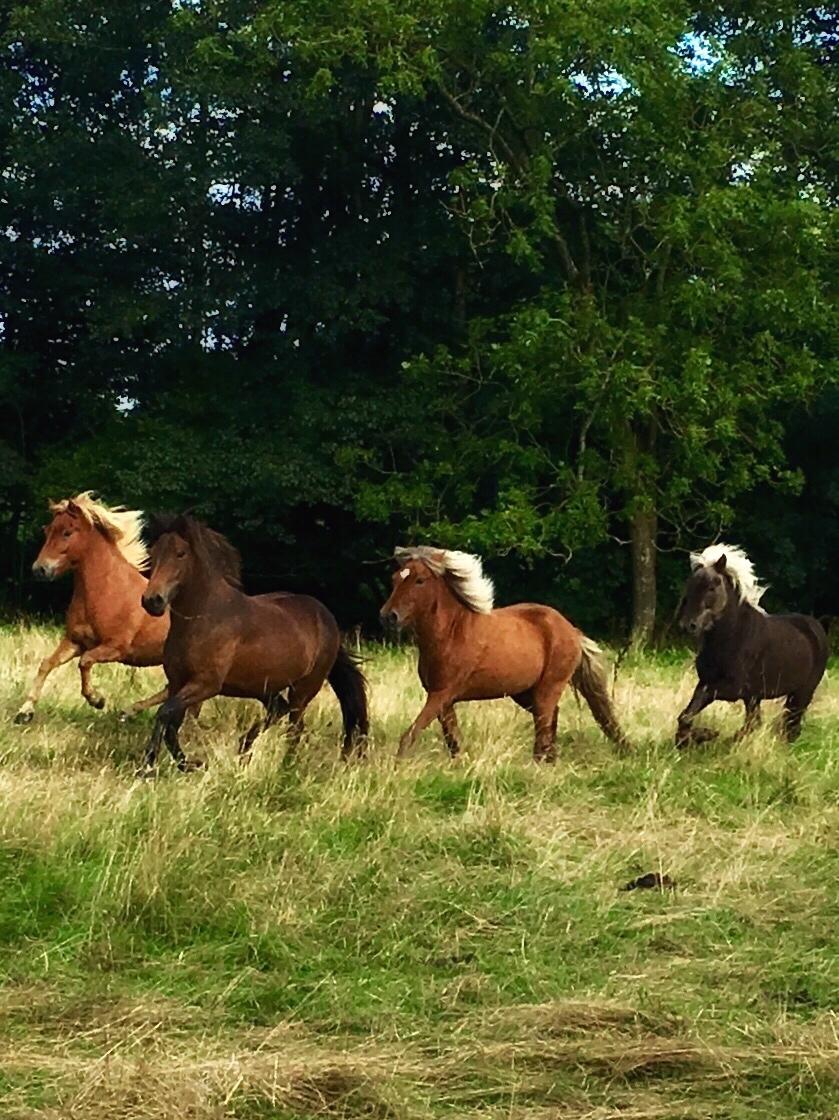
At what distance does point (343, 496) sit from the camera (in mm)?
22000

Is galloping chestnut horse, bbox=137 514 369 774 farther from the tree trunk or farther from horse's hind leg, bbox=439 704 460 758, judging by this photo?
the tree trunk

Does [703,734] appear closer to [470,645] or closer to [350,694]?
[470,645]

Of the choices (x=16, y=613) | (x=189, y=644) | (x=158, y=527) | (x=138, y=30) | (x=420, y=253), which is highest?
(x=138, y=30)

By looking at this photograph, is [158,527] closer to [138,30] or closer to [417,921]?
[417,921]

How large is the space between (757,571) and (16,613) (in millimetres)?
12748

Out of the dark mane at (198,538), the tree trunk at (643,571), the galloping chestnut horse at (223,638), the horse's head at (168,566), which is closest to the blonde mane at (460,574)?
the galloping chestnut horse at (223,638)

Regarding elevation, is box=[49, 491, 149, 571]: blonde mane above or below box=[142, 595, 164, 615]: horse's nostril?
above

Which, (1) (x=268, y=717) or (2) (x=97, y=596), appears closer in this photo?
(1) (x=268, y=717)

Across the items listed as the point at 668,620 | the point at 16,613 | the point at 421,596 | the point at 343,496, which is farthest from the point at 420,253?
the point at 421,596

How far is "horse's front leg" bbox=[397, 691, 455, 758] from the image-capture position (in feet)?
27.1

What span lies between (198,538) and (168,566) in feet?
1.08

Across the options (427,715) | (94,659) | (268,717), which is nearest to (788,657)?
(427,715)

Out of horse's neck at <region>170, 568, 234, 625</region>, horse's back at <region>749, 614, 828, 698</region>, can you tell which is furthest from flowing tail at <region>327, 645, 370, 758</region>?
horse's back at <region>749, 614, 828, 698</region>

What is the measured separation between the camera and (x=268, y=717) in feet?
28.0
